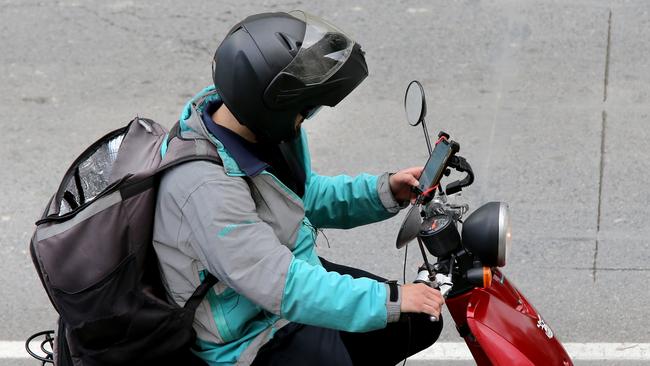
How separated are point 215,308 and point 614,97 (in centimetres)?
396

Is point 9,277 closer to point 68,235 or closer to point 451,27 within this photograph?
point 68,235

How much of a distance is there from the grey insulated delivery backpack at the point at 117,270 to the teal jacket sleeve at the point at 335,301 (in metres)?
0.26

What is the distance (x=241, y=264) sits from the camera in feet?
8.57

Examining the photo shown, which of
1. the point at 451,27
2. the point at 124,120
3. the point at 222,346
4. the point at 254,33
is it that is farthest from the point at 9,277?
the point at 451,27

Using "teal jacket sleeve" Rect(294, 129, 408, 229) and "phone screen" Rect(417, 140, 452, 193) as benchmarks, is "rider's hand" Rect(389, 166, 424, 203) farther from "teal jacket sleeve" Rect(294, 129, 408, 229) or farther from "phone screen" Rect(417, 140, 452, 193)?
"phone screen" Rect(417, 140, 452, 193)

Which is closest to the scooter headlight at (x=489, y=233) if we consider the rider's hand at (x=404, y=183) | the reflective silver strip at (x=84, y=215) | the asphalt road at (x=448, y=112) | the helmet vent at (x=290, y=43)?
the rider's hand at (x=404, y=183)

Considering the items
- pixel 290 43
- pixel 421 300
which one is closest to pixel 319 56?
pixel 290 43

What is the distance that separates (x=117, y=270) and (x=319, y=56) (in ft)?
2.57

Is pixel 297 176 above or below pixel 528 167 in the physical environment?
above

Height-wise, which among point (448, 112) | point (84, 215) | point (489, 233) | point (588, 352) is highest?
point (84, 215)

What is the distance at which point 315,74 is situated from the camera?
8.66 ft

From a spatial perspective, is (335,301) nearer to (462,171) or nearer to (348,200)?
(462,171)


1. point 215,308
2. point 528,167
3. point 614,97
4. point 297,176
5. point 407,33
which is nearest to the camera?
point 215,308

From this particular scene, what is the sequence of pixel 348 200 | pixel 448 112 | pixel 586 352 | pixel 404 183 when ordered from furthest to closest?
pixel 448 112, pixel 586 352, pixel 348 200, pixel 404 183
